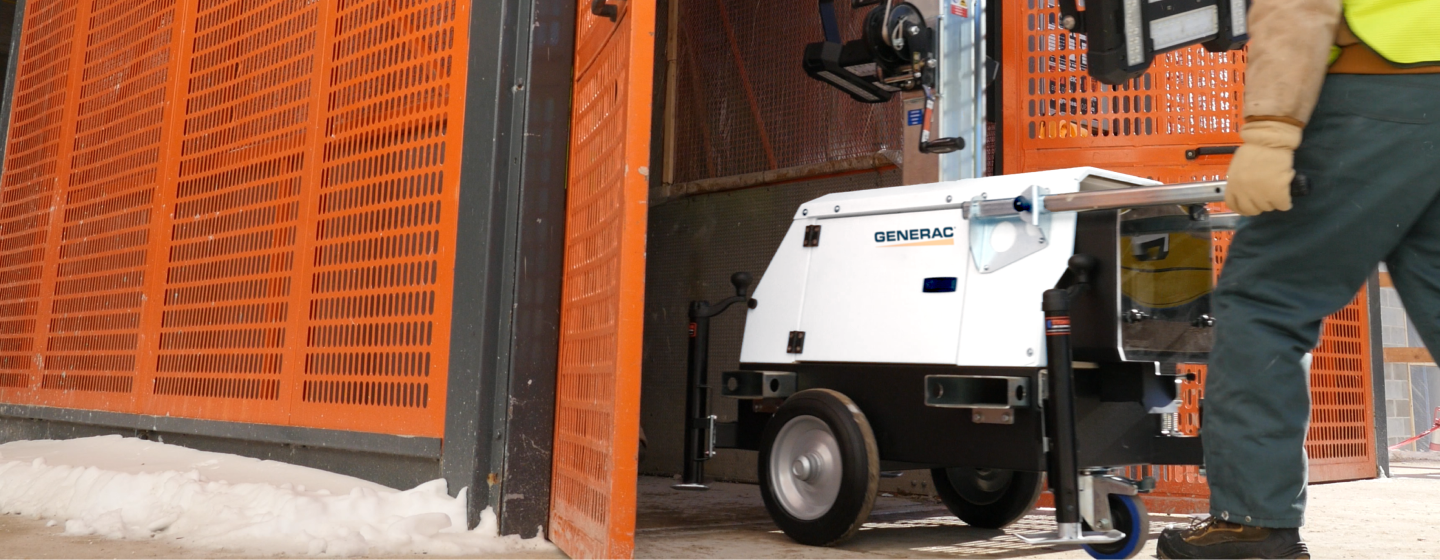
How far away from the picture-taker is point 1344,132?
6.51 feet

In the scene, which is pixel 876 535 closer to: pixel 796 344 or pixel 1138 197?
pixel 796 344

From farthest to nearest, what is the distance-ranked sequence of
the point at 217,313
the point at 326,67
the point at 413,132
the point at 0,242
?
the point at 0,242 → the point at 217,313 → the point at 326,67 → the point at 413,132

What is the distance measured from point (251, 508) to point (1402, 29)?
2759mm

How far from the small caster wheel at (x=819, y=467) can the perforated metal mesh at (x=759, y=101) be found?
7.74 ft

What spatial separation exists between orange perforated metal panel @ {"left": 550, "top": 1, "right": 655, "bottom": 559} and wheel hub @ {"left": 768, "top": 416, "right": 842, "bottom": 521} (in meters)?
0.79

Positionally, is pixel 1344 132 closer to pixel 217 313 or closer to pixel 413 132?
pixel 413 132

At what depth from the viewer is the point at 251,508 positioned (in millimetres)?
2730

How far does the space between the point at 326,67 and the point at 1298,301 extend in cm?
276

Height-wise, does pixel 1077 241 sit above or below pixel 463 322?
above

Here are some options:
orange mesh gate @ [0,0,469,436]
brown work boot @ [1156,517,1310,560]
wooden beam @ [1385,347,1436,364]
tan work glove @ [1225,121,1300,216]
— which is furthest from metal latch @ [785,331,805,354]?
wooden beam @ [1385,347,1436,364]

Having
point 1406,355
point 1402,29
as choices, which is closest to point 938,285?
point 1402,29

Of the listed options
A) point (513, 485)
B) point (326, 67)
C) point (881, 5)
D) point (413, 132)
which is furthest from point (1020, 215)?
point (326, 67)

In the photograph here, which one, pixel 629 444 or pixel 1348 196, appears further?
pixel 629 444

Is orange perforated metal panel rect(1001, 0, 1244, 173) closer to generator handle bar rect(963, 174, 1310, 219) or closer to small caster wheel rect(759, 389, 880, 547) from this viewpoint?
generator handle bar rect(963, 174, 1310, 219)
